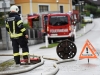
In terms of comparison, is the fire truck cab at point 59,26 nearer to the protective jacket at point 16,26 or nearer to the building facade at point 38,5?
the protective jacket at point 16,26

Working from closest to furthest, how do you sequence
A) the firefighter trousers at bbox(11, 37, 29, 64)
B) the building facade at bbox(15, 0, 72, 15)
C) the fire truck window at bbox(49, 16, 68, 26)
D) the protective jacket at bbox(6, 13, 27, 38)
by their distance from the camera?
the protective jacket at bbox(6, 13, 27, 38), the firefighter trousers at bbox(11, 37, 29, 64), the fire truck window at bbox(49, 16, 68, 26), the building facade at bbox(15, 0, 72, 15)

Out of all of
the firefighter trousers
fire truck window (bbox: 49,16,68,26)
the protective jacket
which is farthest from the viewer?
fire truck window (bbox: 49,16,68,26)

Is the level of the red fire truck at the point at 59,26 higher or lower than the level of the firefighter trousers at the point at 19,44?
lower

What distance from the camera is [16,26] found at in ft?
38.0

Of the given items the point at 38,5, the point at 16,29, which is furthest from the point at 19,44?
the point at 38,5

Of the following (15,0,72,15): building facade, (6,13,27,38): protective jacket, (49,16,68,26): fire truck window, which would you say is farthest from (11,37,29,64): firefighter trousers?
(15,0,72,15): building facade

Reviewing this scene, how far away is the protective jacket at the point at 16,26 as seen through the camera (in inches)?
453

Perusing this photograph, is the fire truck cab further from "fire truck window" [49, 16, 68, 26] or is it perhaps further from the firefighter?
the firefighter

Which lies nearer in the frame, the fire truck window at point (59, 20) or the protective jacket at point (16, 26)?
the protective jacket at point (16, 26)

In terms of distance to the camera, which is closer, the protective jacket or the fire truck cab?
the protective jacket

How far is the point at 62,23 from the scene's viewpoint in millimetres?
26969

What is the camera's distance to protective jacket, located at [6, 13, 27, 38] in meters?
11.5

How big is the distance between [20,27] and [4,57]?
15.7 feet

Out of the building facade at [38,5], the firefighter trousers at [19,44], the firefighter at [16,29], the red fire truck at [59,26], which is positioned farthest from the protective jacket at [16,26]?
the building facade at [38,5]
